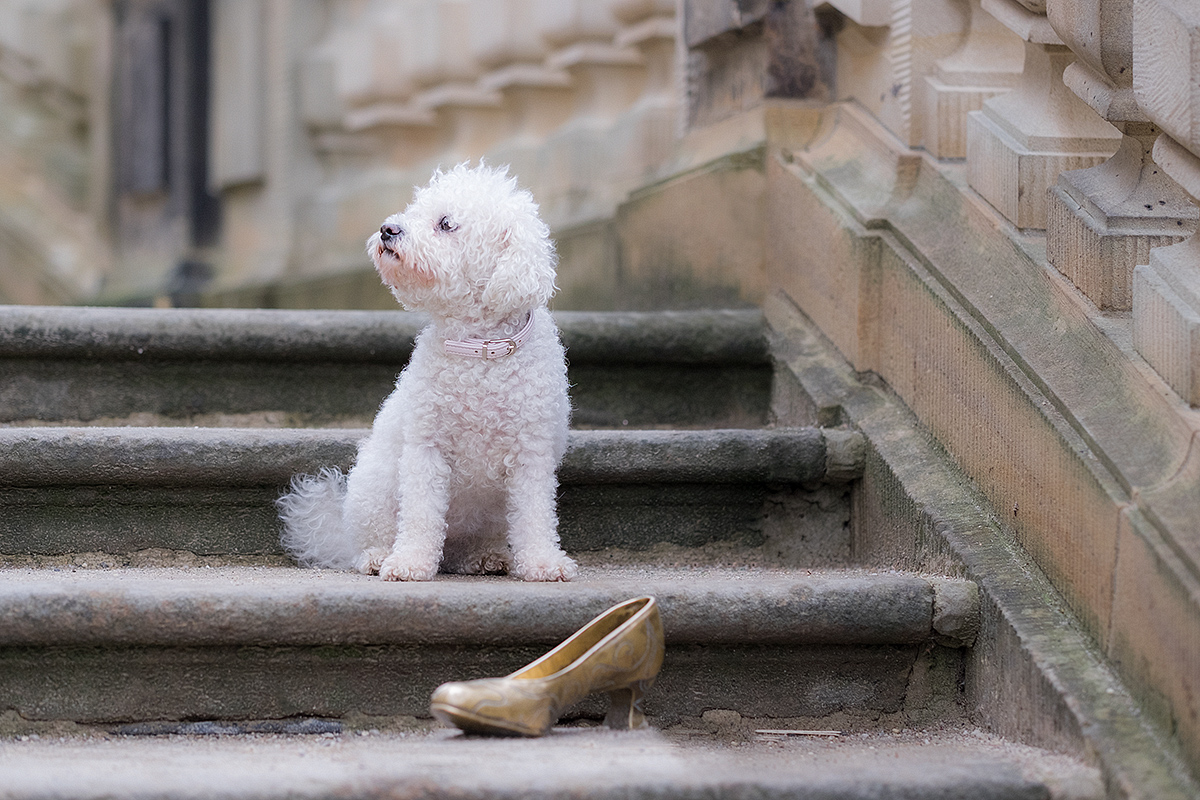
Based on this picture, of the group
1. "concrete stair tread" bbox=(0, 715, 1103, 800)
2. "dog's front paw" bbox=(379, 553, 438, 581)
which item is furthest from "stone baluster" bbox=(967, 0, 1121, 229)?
"dog's front paw" bbox=(379, 553, 438, 581)

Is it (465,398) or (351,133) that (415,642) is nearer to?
(465,398)

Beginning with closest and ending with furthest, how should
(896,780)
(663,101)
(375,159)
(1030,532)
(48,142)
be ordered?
(896,780), (1030,532), (663,101), (375,159), (48,142)

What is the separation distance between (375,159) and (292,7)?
2.44 feet

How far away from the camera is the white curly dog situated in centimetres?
209

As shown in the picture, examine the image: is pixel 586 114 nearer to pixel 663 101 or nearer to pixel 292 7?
pixel 663 101

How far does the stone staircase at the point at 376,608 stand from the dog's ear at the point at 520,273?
372 mm

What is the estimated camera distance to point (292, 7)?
531 cm

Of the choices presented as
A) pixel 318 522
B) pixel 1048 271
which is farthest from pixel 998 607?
pixel 318 522

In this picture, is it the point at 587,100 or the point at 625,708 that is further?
the point at 587,100

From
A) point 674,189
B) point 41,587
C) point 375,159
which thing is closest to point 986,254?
point 674,189

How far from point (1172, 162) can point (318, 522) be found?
1434 mm

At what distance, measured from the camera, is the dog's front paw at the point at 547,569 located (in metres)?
2.10

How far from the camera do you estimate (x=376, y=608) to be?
188cm

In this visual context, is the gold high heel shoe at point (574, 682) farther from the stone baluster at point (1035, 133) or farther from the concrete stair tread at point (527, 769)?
the stone baluster at point (1035, 133)
